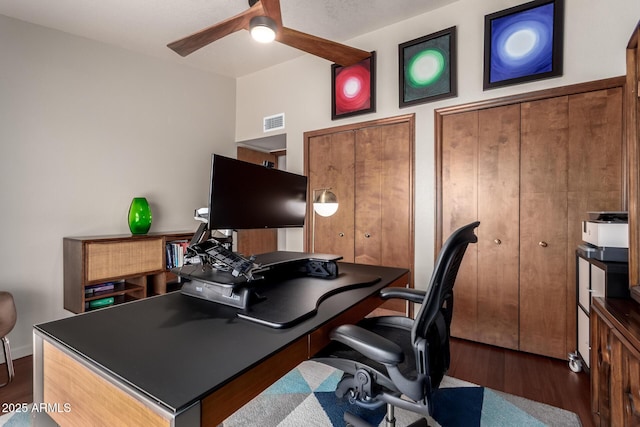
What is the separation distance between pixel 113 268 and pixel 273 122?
7.74 feet

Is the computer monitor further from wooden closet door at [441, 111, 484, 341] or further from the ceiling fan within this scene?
wooden closet door at [441, 111, 484, 341]

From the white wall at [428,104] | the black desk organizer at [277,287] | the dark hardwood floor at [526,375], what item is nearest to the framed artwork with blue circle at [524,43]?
the white wall at [428,104]

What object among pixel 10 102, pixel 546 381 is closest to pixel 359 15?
pixel 10 102

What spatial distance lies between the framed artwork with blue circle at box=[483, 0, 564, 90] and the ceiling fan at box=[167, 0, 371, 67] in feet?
3.77

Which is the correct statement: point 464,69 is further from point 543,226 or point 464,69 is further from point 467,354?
point 467,354

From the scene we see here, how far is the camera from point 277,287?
147cm

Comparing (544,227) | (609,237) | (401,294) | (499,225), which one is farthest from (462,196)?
(401,294)

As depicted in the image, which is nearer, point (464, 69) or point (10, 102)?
point (10, 102)

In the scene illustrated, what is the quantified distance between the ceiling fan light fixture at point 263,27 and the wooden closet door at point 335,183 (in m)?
1.55

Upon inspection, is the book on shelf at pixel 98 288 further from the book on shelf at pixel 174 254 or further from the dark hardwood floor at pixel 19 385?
the dark hardwood floor at pixel 19 385

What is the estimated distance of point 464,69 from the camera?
2578 mm

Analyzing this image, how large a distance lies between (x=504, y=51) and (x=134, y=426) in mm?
3147

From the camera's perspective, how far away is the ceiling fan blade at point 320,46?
1.89 m

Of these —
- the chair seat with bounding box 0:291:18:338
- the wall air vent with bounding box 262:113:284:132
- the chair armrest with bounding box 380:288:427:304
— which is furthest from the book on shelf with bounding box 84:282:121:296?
the chair armrest with bounding box 380:288:427:304
